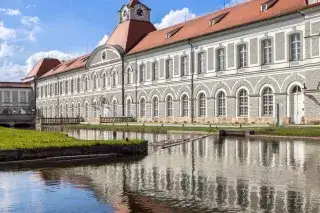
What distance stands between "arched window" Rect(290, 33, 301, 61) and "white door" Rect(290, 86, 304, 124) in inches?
90.4

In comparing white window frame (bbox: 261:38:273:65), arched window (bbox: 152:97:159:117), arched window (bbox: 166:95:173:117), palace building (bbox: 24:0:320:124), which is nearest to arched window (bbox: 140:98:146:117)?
palace building (bbox: 24:0:320:124)

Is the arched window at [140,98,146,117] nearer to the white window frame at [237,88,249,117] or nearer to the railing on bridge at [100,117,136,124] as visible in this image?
the railing on bridge at [100,117,136,124]

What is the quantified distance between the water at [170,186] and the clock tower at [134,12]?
4834 cm

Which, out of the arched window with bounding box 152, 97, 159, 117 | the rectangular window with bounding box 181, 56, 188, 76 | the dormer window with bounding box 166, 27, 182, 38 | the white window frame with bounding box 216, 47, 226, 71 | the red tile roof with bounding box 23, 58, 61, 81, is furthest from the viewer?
the red tile roof with bounding box 23, 58, 61, 81

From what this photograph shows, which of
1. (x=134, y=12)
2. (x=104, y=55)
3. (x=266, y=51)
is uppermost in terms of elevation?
(x=134, y=12)

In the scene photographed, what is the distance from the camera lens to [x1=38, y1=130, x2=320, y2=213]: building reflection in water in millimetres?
8680

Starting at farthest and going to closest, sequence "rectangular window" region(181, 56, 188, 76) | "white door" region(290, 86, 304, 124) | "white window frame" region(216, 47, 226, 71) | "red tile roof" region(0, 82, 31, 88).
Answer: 1. "red tile roof" region(0, 82, 31, 88)
2. "rectangular window" region(181, 56, 188, 76)
3. "white window frame" region(216, 47, 226, 71)
4. "white door" region(290, 86, 304, 124)

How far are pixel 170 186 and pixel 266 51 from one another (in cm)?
2919

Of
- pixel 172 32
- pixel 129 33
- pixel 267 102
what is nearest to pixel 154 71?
pixel 172 32

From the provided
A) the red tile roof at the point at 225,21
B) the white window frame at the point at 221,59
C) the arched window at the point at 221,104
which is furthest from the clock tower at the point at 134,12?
the arched window at the point at 221,104

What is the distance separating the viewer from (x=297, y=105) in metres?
34.8

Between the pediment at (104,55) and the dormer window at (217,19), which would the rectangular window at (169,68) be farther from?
the pediment at (104,55)

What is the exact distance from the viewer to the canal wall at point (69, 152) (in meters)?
14.8

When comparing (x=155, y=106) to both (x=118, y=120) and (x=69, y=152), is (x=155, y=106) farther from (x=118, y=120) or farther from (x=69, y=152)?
(x=69, y=152)
